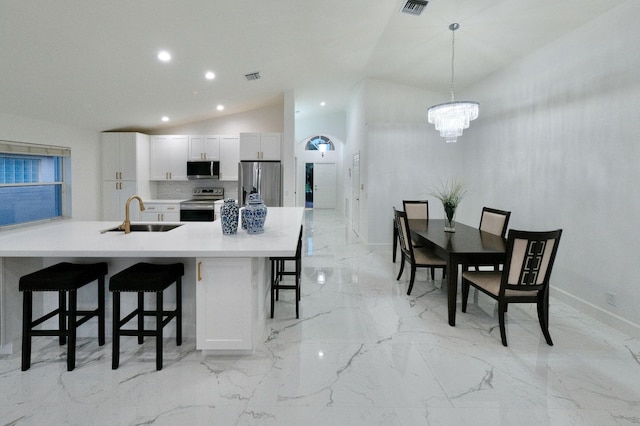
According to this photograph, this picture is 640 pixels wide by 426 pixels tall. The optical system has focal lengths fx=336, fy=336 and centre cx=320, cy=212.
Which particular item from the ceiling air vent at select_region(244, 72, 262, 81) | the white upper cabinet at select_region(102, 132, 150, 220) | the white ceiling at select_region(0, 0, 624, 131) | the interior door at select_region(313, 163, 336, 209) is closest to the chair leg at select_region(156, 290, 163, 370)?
the white ceiling at select_region(0, 0, 624, 131)

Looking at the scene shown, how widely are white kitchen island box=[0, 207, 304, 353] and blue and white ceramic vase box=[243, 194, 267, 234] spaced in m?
0.07

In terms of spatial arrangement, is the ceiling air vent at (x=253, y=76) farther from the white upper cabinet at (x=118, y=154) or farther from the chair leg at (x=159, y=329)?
the chair leg at (x=159, y=329)

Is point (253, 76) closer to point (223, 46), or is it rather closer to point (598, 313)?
point (223, 46)

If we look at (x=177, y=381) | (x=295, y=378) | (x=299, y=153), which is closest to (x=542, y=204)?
(x=295, y=378)

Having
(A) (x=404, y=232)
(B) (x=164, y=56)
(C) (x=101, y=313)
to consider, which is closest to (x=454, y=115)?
(A) (x=404, y=232)

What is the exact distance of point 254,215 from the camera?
2662 millimetres

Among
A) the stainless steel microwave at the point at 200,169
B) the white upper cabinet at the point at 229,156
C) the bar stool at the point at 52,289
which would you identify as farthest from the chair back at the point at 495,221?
the stainless steel microwave at the point at 200,169

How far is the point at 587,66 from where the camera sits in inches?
127

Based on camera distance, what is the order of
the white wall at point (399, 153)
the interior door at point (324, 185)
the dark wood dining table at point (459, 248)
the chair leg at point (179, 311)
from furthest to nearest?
the interior door at point (324, 185) < the white wall at point (399, 153) < the dark wood dining table at point (459, 248) < the chair leg at point (179, 311)

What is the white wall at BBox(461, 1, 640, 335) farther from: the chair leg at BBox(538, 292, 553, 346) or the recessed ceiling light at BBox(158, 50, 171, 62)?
the recessed ceiling light at BBox(158, 50, 171, 62)

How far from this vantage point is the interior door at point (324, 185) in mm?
13188

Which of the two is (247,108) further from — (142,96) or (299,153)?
(299,153)

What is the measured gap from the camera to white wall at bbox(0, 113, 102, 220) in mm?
4285

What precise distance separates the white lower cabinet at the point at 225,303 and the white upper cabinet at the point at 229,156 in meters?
4.54
